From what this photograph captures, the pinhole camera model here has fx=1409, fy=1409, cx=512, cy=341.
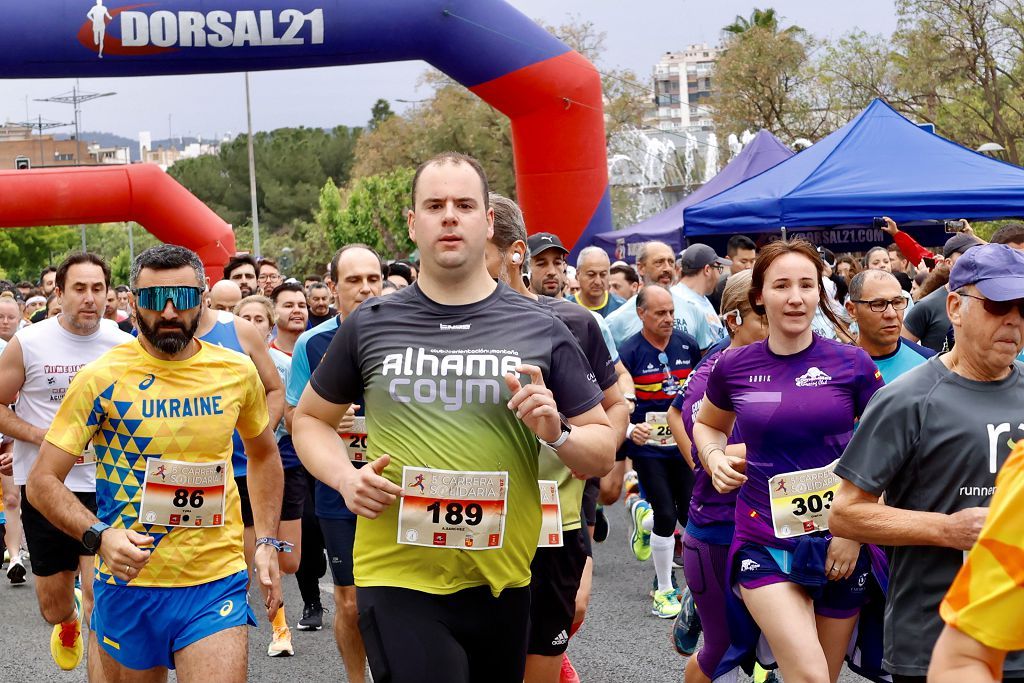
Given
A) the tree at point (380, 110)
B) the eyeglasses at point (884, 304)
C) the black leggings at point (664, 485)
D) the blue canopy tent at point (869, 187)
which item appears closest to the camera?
the eyeglasses at point (884, 304)

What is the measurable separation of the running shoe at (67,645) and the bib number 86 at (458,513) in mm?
3847

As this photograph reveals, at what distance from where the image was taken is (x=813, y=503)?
16.0 feet

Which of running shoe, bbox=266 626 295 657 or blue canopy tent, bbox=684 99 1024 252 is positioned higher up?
blue canopy tent, bbox=684 99 1024 252

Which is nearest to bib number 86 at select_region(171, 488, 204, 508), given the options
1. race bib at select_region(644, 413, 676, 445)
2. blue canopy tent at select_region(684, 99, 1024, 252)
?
race bib at select_region(644, 413, 676, 445)

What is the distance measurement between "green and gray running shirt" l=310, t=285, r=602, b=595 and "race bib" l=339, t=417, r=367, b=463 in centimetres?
245

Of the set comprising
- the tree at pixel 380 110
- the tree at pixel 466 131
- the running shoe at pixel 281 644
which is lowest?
the running shoe at pixel 281 644

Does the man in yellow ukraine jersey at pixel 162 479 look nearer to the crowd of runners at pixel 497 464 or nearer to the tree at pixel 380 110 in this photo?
the crowd of runners at pixel 497 464

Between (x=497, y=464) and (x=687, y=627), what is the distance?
2.75 meters

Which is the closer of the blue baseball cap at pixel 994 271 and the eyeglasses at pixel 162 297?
the blue baseball cap at pixel 994 271

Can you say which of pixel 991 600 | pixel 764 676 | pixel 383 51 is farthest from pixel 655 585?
pixel 383 51

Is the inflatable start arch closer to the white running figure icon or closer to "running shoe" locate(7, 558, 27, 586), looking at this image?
the white running figure icon

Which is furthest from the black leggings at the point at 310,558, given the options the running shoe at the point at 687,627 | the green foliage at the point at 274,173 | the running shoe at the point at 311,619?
the green foliage at the point at 274,173

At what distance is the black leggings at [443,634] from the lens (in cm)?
370

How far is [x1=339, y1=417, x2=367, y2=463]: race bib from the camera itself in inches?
252
